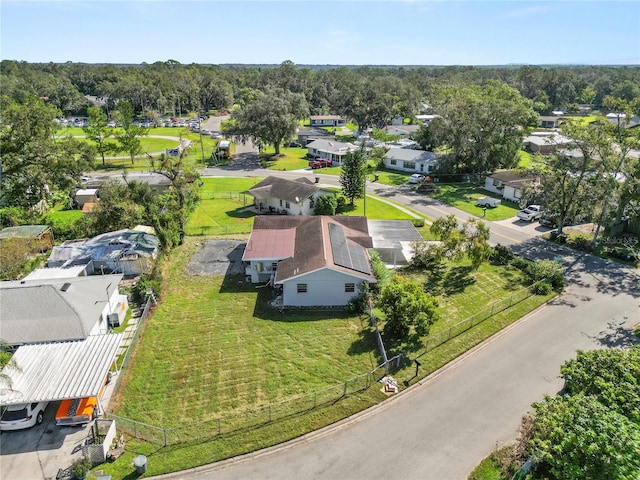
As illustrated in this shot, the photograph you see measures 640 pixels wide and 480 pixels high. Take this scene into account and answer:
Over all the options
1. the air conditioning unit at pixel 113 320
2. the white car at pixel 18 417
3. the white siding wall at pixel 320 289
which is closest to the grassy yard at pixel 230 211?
the white siding wall at pixel 320 289

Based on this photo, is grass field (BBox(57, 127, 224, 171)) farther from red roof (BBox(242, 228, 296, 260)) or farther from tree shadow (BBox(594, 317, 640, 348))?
tree shadow (BBox(594, 317, 640, 348))

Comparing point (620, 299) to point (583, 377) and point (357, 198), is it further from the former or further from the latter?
point (357, 198)

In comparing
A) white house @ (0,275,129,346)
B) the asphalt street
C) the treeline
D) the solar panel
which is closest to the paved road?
the asphalt street

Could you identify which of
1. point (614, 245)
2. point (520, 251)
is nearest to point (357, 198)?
point (520, 251)

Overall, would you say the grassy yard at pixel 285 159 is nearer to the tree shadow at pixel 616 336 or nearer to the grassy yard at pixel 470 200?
the grassy yard at pixel 470 200

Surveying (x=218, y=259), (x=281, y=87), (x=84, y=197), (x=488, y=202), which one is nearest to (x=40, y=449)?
(x=218, y=259)

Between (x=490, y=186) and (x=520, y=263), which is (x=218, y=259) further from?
(x=490, y=186)
